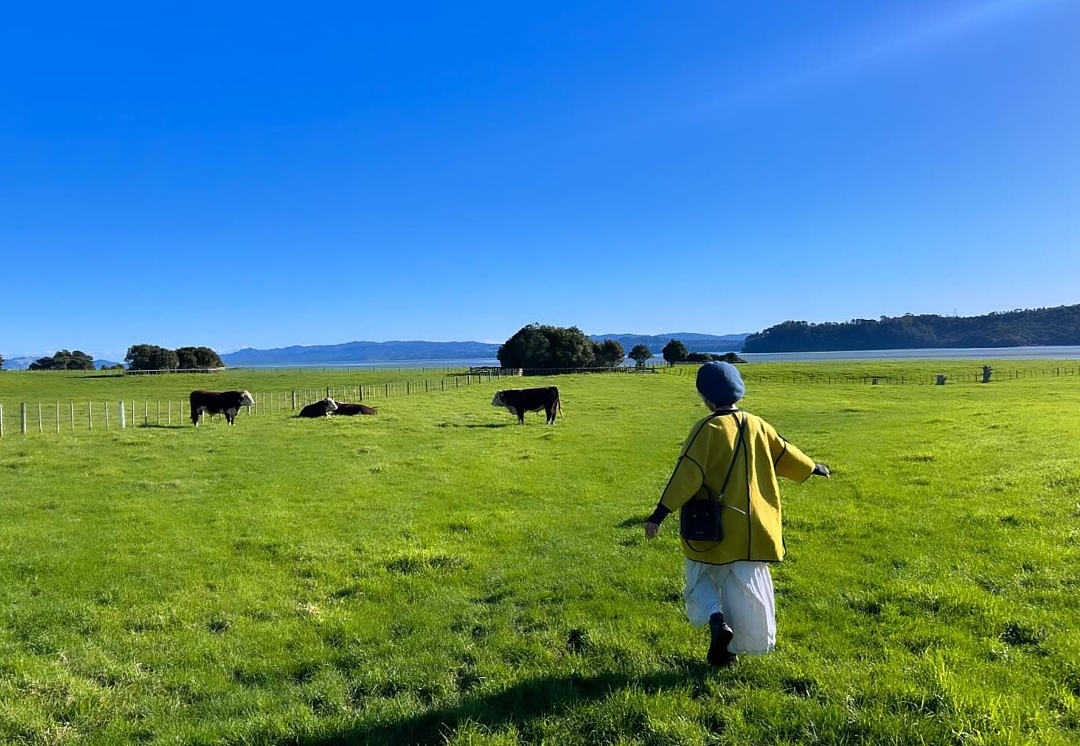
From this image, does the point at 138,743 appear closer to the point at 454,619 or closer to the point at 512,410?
the point at 454,619

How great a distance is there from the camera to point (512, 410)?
29.9m

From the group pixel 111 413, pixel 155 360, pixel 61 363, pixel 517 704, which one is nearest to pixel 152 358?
pixel 155 360

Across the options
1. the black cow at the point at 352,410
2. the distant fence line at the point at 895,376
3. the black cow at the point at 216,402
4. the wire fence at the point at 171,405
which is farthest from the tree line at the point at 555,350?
the black cow at the point at 216,402

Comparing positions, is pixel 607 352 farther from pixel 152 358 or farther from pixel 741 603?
pixel 741 603

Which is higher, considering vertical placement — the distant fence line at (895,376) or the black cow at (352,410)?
the black cow at (352,410)

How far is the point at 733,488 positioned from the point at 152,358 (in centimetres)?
12644

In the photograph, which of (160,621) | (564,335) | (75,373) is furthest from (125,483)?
(75,373)

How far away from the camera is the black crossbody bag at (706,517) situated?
443 cm

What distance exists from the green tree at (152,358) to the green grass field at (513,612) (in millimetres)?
109187

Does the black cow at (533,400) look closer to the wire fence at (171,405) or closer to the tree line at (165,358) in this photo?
the wire fence at (171,405)

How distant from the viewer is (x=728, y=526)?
447 centimetres

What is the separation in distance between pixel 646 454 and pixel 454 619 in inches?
480

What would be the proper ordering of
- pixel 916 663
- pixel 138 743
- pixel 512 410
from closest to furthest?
pixel 138 743
pixel 916 663
pixel 512 410

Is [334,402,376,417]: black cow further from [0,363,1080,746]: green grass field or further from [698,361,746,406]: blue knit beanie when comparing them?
[698,361,746,406]: blue knit beanie
